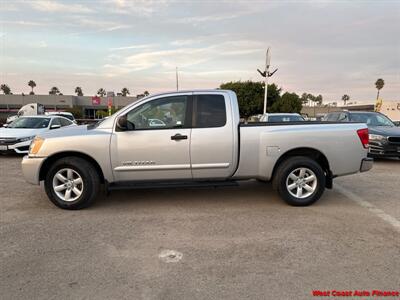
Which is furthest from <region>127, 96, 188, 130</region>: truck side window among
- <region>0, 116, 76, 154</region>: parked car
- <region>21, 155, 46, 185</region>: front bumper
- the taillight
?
<region>0, 116, 76, 154</region>: parked car

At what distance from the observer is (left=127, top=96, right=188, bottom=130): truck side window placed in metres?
5.09

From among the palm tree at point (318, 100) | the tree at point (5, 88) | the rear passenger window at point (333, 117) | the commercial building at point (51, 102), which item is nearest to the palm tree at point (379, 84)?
the palm tree at point (318, 100)

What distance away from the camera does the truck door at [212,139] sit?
507 centimetres

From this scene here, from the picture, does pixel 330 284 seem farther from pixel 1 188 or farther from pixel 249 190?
pixel 1 188

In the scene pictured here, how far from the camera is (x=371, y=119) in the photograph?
10953 millimetres

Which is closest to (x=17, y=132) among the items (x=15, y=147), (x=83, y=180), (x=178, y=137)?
(x=15, y=147)

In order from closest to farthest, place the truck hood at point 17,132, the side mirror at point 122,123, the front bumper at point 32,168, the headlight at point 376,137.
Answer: the side mirror at point 122,123, the front bumper at point 32,168, the headlight at point 376,137, the truck hood at point 17,132

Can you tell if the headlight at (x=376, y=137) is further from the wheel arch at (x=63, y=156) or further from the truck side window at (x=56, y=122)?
the truck side window at (x=56, y=122)

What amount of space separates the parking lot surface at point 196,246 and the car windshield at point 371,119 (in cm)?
547

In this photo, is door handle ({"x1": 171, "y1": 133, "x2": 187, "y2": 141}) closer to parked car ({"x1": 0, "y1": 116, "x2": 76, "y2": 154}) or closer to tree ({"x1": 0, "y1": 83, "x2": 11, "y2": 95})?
parked car ({"x1": 0, "y1": 116, "x2": 76, "y2": 154})

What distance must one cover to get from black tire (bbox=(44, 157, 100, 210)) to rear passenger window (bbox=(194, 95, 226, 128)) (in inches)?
71.6

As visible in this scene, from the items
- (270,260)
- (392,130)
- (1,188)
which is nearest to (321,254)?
(270,260)

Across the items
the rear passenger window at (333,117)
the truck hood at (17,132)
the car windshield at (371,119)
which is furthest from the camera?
the rear passenger window at (333,117)

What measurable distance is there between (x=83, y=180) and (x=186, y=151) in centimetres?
168
